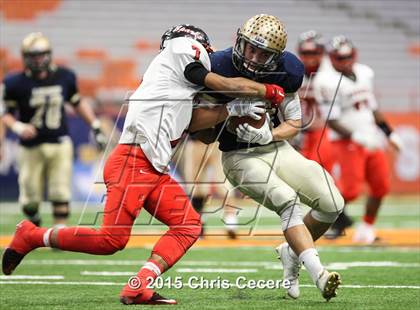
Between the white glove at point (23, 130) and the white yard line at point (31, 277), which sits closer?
the white yard line at point (31, 277)

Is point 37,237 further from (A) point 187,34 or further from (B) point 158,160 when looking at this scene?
(A) point 187,34

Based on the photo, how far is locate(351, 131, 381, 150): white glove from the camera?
9.12m

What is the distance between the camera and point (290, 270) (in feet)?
17.0

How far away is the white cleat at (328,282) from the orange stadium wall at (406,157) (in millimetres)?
10447

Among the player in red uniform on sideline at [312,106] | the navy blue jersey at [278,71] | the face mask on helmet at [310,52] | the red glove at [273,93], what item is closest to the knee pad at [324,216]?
the navy blue jersey at [278,71]

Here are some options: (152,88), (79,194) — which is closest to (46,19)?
(79,194)

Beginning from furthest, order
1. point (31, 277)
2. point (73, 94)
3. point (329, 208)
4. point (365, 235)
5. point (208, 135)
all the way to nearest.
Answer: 1. point (365, 235)
2. point (73, 94)
3. point (31, 277)
4. point (208, 135)
5. point (329, 208)

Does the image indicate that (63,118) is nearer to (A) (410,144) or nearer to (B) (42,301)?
(B) (42,301)

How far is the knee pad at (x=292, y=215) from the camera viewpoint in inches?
194

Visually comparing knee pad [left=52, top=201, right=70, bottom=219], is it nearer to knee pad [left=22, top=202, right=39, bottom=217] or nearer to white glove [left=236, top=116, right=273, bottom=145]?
knee pad [left=22, top=202, right=39, bottom=217]

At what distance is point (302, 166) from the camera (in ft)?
16.9

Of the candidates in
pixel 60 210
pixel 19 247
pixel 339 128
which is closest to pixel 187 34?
pixel 19 247

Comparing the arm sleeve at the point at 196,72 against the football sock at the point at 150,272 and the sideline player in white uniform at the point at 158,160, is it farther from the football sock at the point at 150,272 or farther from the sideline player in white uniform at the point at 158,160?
the football sock at the point at 150,272

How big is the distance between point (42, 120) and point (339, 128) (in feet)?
9.03
